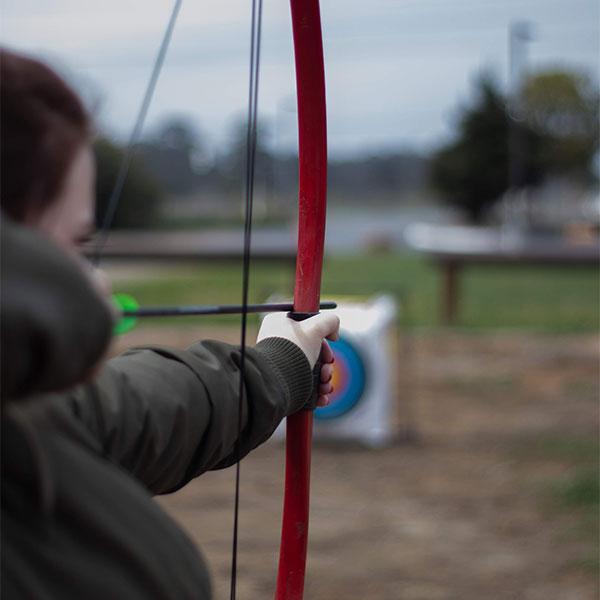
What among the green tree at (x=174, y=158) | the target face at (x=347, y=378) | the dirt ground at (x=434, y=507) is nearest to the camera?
the dirt ground at (x=434, y=507)

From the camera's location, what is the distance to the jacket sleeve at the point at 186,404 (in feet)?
2.54

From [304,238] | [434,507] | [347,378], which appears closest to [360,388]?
[347,378]

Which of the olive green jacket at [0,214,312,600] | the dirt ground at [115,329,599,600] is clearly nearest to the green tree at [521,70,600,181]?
the dirt ground at [115,329,599,600]

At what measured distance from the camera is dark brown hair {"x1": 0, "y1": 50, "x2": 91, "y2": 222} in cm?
60

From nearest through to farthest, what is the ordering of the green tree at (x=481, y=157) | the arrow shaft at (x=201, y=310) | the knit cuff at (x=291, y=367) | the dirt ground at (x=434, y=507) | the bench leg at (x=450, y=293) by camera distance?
the arrow shaft at (x=201, y=310), the knit cuff at (x=291, y=367), the dirt ground at (x=434, y=507), the bench leg at (x=450, y=293), the green tree at (x=481, y=157)

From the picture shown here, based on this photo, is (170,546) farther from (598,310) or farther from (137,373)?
(598,310)

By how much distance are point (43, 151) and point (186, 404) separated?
0.97 feet

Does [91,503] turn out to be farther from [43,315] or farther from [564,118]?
[564,118]

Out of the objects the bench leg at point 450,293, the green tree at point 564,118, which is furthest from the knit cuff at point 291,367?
the green tree at point 564,118

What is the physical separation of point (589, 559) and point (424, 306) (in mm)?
6329

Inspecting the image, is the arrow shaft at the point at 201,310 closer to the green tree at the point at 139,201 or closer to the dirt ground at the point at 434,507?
the dirt ground at the point at 434,507

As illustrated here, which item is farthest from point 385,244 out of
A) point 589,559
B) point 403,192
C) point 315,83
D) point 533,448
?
point 315,83

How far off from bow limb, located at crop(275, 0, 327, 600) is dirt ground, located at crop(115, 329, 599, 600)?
1.68 metres

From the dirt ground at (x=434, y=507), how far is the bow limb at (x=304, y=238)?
5.52 ft
